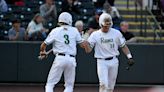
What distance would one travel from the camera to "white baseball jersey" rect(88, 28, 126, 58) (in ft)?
46.9

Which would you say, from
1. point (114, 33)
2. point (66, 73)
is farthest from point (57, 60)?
point (114, 33)

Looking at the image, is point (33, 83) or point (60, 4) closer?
point (33, 83)

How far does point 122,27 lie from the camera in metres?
19.2

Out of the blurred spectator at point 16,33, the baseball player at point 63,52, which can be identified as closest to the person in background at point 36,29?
the blurred spectator at point 16,33

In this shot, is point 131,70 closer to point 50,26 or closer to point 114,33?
point 50,26

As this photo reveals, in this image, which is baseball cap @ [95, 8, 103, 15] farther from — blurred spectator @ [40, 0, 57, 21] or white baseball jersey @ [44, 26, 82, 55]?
white baseball jersey @ [44, 26, 82, 55]

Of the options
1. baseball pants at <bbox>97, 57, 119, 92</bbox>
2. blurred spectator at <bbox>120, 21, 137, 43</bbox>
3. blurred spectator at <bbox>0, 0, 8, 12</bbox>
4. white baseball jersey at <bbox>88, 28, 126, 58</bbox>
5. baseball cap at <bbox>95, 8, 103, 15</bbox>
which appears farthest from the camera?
blurred spectator at <bbox>0, 0, 8, 12</bbox>

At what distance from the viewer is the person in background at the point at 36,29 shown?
18906 millimetres

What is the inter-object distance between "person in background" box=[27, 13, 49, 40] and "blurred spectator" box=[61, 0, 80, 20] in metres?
1.25

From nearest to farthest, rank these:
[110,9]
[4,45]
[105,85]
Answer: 1. [105,85]
2. [4,45]
3. [110,9]

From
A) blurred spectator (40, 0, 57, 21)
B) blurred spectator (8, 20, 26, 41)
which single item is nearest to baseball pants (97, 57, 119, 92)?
blurred spectator (8, 20, 26, 41)

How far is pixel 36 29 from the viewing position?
18922 millimetres

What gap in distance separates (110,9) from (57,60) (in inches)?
251

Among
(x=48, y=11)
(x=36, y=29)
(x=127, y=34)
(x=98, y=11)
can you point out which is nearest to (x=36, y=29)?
(x=36, y=29)
